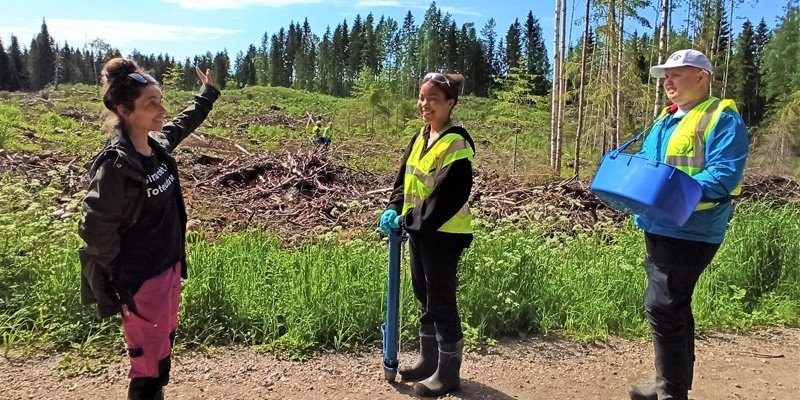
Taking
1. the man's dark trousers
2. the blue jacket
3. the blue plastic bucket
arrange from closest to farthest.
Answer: the blue plastic bucket < the blue jacket < the man's dark trousers

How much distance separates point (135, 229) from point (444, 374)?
1.90m

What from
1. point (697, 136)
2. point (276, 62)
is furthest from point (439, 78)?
point (276, 62)

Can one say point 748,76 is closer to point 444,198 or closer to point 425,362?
point 425,362

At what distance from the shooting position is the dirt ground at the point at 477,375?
10.8ft

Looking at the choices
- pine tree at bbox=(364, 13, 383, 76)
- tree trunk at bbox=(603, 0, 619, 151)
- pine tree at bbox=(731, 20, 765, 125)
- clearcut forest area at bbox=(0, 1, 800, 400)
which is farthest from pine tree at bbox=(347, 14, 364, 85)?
clearcut forest area at bbox=(0, 1, 800, 400)

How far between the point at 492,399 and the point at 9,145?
12.8m

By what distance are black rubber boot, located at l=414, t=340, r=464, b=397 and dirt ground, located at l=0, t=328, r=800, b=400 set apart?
10 cm

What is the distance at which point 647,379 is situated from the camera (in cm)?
362

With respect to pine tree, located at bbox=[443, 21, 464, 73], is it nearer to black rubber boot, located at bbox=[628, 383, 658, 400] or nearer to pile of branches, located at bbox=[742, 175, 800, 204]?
pile of branches, located at bbox=[742, 175, 800, 204]

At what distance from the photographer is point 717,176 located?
2.64 m

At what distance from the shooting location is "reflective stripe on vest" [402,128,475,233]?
2947 mm

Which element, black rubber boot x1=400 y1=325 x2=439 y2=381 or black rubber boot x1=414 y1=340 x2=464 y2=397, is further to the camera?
black rubber boot x1=400 y1=325 x2=439 y2=381

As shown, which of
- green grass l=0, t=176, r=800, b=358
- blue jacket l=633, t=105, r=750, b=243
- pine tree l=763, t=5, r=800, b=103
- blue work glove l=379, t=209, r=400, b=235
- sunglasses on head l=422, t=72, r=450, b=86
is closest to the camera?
blue jacket l=633, t=105, r=750, b=243

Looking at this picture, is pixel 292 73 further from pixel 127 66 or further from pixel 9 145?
pixel 127 66
